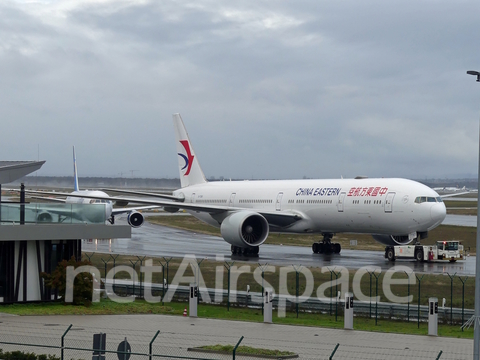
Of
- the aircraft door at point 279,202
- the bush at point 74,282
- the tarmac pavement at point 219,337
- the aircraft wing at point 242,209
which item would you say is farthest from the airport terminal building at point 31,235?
the aircraft door at point 279,202

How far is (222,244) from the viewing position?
54.6 meters

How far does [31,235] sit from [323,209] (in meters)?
22.3

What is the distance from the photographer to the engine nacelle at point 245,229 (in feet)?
143

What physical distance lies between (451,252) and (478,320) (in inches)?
1055

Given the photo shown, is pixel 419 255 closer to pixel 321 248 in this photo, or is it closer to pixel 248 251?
pixel 321 248

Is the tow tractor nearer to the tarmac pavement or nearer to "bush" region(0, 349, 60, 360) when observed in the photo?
the tarmac pavement

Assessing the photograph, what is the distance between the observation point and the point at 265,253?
152ft

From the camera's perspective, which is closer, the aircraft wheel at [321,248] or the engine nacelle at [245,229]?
the engine nacelle at [245,229]

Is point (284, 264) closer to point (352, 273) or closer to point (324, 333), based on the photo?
point (352, 273)

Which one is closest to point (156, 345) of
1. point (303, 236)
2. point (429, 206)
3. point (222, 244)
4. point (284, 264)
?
point (284, 264)

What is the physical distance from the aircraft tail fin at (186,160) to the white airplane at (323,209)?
351 cm

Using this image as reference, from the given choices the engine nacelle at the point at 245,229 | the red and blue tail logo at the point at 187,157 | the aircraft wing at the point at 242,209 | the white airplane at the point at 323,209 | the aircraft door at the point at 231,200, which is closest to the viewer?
Result: the white airplane at the point at 323,209

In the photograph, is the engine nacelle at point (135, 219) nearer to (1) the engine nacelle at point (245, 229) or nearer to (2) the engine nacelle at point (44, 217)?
(1) the engine nacelle at point (245, 229)

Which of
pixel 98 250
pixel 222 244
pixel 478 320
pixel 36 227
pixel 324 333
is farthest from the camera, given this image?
pixel 222 244
